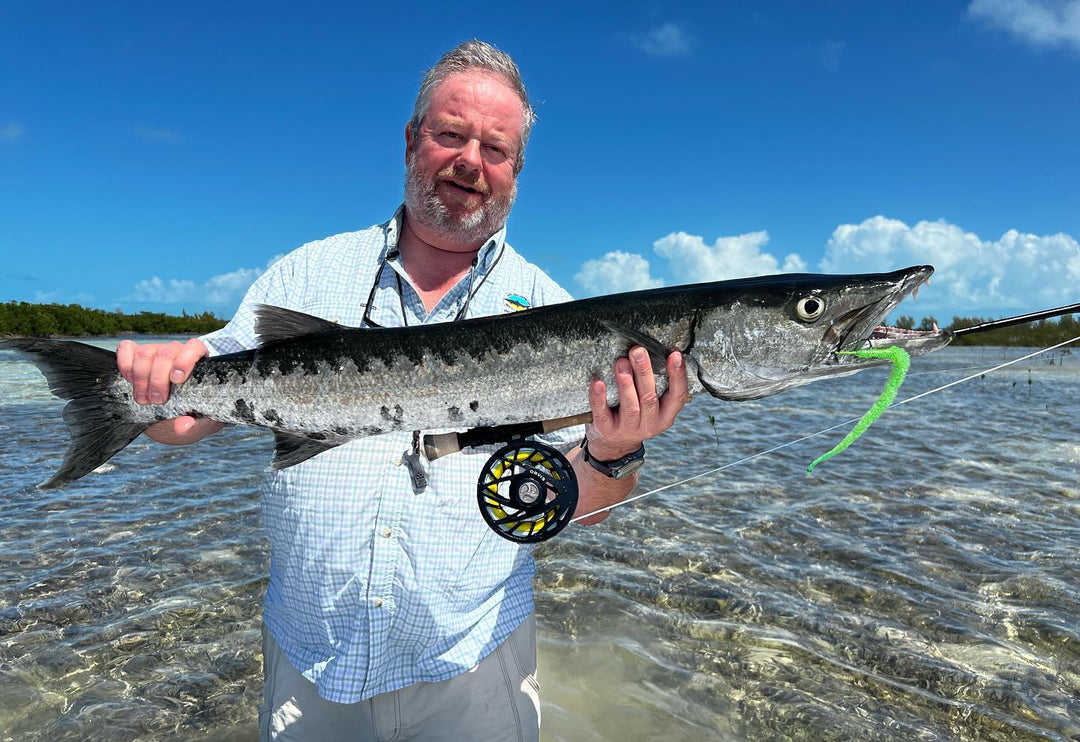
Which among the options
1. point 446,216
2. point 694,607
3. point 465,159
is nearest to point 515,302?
point 446,216

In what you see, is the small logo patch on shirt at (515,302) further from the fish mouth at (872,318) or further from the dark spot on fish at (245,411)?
the fish mouth at (872,318)

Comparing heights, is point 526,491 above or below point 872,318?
below

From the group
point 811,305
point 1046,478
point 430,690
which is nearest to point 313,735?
point 430,690

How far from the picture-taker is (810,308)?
347 cm

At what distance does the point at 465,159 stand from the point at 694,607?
17.6ft

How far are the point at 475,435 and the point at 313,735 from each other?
6.46 ft

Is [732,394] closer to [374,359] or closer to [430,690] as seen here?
[374,359]

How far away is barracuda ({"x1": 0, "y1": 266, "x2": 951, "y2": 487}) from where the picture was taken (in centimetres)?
346

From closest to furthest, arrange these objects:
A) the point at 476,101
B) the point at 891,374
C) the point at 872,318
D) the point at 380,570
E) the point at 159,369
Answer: the point at 891,374 < the point at 872,318 < the point at 380,570 < the point at 159,369 < the point at 476,101

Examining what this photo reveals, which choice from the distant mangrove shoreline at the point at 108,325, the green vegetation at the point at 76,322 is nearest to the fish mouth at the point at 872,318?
the distant mangrove shoreline at the point at 108,325

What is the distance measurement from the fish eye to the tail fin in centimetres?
389

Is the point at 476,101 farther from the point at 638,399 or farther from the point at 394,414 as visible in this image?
the point at 638,399

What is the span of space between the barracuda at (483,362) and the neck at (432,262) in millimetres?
640

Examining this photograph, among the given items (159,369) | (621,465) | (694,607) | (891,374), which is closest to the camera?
(891,374)
